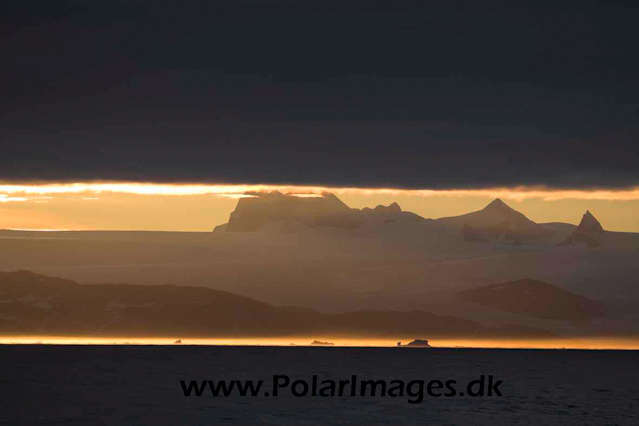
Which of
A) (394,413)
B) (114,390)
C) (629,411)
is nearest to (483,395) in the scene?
(629,411)

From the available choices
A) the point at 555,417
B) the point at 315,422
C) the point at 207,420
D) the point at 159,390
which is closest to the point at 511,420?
the point at 555,417

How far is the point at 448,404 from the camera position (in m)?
170

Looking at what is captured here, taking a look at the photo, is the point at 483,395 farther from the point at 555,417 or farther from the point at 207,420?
the point at 207,420

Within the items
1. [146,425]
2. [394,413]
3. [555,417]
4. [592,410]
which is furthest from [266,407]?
[592,410]

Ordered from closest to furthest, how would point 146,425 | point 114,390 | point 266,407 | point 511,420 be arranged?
point 146,425
point 511,420
point 266,407
point 114,390

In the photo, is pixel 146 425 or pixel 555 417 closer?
pixel 146 425

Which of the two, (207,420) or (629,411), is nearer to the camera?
(207,420)

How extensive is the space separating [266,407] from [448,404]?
116ft

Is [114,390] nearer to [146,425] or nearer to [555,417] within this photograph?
[146,425]

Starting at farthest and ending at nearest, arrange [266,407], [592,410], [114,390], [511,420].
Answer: [114,390] < [592,410] < [266,407] < [511,420]

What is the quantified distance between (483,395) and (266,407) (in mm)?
63464

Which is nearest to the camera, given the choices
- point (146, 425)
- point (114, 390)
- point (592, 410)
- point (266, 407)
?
point (146, 425)

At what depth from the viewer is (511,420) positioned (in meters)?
138

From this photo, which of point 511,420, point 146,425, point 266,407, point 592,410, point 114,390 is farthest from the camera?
A: point 114,390
